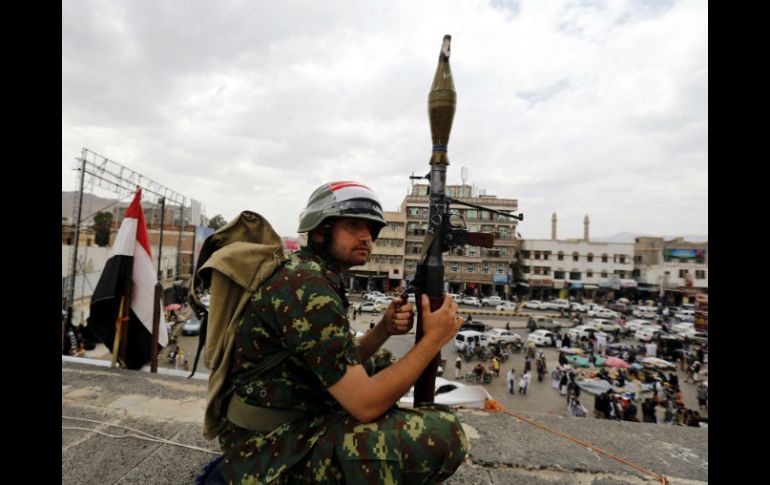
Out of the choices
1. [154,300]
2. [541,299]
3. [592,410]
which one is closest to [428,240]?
[154,300]

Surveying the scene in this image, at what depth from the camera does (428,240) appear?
8.02ft

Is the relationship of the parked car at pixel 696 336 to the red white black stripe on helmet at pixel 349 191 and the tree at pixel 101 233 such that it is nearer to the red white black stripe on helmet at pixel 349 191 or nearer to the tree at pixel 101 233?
the red white black stripe on helmet at pixel 349 191

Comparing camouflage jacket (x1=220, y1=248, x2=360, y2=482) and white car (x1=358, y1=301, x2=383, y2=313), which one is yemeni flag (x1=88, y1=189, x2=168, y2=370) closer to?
white car (x1=358, y1=301, x2=383, y2=313)

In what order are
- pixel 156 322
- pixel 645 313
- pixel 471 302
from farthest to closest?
pixel 471 302, pixel 645 313, pixel 156 322

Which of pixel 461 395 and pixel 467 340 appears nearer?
pixel 461 395

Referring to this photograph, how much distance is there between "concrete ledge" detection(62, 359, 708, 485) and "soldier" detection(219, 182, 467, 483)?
99cm

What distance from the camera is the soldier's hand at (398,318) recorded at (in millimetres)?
2084

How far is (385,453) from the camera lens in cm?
142

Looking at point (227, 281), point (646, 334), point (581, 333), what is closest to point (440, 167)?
point (227, 281)

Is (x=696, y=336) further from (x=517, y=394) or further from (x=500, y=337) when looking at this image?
(x=517, y=394)

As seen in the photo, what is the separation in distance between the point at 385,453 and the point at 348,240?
0.95 meters
